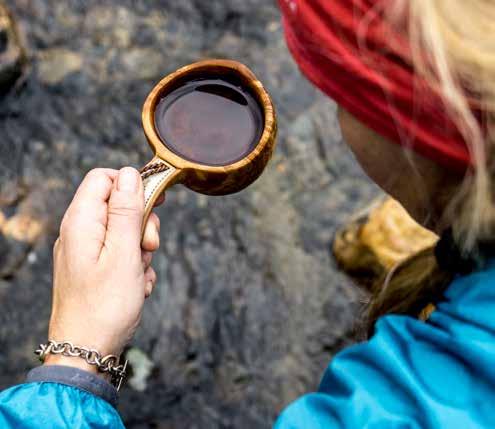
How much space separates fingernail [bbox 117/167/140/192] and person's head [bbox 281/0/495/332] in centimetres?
43

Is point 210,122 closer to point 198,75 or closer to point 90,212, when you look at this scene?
point 198,75

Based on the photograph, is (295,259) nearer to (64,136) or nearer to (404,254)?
(404,254)

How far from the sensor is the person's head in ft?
3.24

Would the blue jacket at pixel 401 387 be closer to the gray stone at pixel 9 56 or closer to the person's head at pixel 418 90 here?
the person's head at pixel 418 90

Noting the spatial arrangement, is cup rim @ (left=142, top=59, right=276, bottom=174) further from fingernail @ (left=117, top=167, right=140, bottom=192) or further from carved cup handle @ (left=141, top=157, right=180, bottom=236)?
fingernail @ (left=117, top=167, right=140, bottom=192)

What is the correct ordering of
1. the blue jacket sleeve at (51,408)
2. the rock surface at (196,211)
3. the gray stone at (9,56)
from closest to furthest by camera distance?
the blue jacket sleeve at (51,408)
the rock surface at (196,211)
the gray stone at (9,56)

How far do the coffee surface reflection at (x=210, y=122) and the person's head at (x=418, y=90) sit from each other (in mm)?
406

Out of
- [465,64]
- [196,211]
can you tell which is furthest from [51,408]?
[196,211]

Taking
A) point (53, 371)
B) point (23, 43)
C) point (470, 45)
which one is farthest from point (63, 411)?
point (23, 43)

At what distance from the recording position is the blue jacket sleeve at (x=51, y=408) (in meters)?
1.33

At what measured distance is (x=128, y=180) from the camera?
4.70 feet

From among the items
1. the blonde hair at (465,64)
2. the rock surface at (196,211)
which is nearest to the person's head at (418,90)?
the blonde hair at (465,64)

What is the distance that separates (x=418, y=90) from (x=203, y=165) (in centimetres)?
64

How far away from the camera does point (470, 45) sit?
0.98 metres
